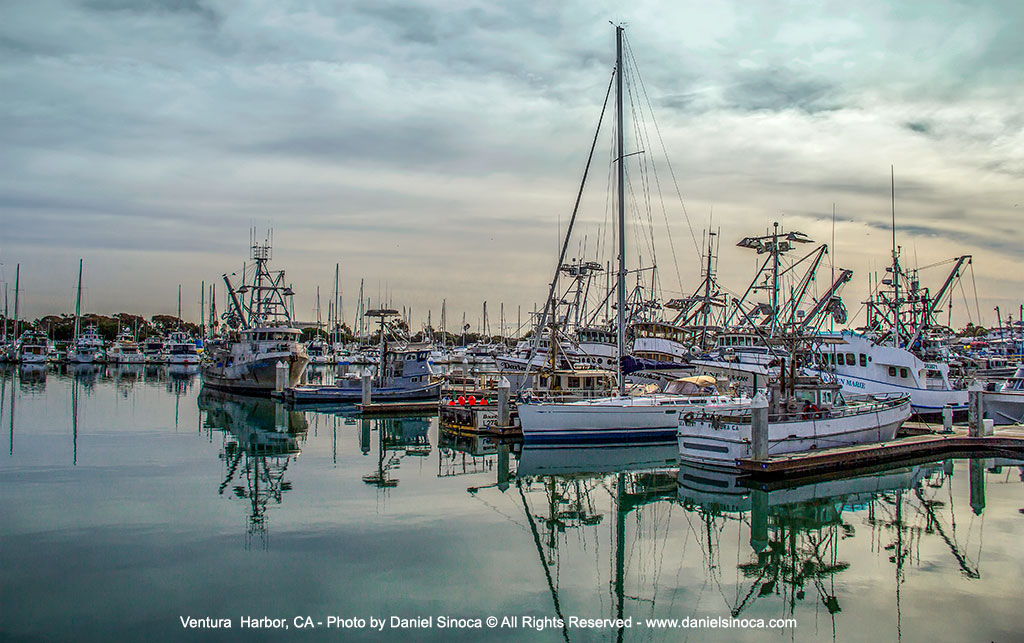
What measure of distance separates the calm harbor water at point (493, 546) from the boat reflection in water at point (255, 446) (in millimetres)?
196

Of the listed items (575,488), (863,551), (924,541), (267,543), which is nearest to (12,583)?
(267,543)

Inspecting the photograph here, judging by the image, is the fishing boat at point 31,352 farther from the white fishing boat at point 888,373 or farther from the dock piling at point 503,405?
the white fishing boat at point 888,373

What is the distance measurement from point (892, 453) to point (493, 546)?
1652cm

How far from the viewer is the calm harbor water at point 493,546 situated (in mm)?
11500

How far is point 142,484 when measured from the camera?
2089cm

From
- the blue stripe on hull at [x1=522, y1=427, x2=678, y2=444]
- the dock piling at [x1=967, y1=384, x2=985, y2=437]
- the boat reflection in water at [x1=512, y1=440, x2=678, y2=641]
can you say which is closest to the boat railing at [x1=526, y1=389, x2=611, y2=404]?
the blue stripe on hull at [x1=522, y1=427, x2=678, y2=444]

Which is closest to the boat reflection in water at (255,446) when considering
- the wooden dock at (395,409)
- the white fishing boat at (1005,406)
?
the wooden dock at (395,409)

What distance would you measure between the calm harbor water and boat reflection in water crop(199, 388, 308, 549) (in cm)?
20

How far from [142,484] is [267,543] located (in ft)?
26.1

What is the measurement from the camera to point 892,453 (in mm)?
25031

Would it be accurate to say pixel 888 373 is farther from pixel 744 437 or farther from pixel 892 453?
pixel 744 437

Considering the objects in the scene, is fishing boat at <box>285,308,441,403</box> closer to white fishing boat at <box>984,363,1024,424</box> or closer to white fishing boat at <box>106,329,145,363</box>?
white fishing boat at <box>984,363,1024,424</box>

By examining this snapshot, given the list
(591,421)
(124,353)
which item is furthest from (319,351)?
(591,421)

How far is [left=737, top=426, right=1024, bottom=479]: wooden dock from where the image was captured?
21.7 metres
